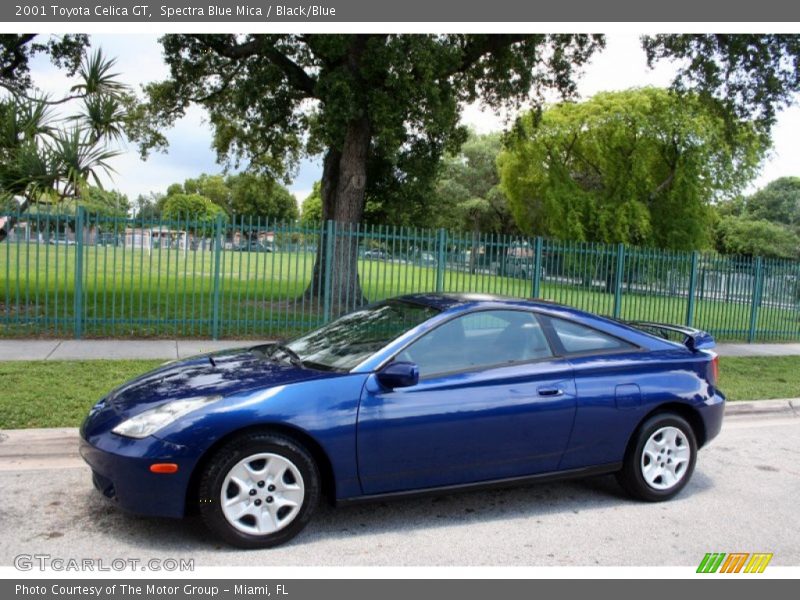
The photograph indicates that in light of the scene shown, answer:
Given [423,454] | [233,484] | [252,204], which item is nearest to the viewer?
[233,484]

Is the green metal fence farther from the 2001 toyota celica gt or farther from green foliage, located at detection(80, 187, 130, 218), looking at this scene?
the 2001 toyota celica gt

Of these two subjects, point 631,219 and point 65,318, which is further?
point 631,219

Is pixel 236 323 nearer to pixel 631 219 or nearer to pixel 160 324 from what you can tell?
pixel 160 324

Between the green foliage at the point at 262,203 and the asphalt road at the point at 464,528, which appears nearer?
the asphalt road at the point at 464,528

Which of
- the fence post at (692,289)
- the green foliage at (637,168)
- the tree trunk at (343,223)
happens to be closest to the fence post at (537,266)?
the tree trunk at (343,223)

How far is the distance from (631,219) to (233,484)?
35.4 m

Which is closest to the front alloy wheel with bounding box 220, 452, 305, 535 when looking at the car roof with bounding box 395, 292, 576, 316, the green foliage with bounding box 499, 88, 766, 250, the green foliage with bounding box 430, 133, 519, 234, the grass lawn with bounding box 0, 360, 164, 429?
the car roof with bounding box 395, 292, 576, 316

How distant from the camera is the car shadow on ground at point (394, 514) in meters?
4.33

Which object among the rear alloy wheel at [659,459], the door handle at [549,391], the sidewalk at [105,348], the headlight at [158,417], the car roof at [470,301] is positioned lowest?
the sidewalk at [105,348]

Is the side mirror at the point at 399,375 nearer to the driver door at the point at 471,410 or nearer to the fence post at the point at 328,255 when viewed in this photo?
the driver door at the point at 471,410

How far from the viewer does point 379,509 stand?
4965mm

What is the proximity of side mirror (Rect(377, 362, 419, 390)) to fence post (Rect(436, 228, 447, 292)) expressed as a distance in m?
8.38

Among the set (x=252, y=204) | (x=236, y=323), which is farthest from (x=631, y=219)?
(x=252, y=204)

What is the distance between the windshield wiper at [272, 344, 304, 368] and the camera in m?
4.84
